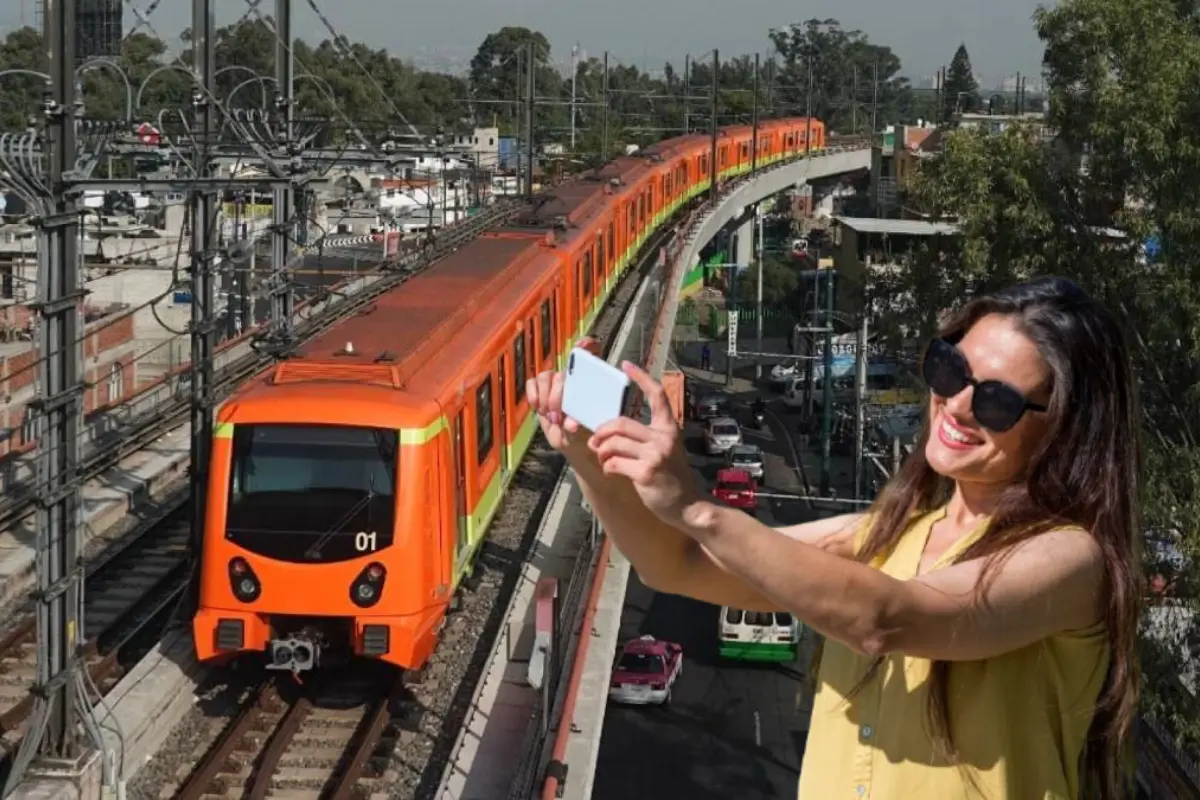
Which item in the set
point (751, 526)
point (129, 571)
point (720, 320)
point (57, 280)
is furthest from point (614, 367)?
point (720, 320)

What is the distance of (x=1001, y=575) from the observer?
1871 millimetres

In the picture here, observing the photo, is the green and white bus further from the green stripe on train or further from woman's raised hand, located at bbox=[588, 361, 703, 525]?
woman's raised hand, located at bbox=[588, 361, 703, 525]

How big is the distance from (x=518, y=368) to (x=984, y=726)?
11386mm

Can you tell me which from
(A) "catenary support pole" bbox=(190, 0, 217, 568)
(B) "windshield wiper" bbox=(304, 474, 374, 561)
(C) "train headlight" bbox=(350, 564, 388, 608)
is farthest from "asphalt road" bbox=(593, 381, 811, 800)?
(B) "windshield wiper" bbox=(304, 474, 374, 561)

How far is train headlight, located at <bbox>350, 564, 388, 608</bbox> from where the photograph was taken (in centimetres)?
939

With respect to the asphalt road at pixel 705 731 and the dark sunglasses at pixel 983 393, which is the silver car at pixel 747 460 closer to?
the asphalt road at pixel 705 731

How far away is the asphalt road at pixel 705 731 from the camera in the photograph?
61.6 feet

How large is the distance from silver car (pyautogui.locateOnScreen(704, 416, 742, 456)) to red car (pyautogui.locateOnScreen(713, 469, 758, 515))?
3468 mm

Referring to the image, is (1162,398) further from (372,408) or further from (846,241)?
(846,241)

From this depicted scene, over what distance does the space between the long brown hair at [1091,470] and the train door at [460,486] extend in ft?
26.9

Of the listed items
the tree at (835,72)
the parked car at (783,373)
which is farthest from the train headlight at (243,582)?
the tree at (835,72)

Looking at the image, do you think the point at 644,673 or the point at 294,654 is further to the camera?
the point at 644,673

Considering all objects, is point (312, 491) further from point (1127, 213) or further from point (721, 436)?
point (721, 436)

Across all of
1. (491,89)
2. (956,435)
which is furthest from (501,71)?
(956,435)
